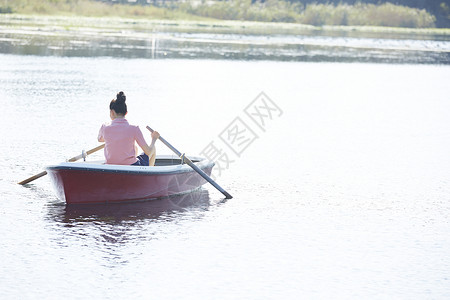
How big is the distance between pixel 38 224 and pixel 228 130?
9526 millimetres

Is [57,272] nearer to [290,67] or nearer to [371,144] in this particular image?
[371,144]

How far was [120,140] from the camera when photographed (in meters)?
12.2

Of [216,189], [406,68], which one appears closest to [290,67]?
[406,68]

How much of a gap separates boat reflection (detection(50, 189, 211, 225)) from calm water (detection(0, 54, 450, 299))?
26 millimetres

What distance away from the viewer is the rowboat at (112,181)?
11.8m

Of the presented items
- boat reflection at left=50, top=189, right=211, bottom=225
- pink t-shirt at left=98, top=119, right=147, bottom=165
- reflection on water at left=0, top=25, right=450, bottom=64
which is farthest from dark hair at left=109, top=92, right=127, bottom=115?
reflection on water at left=0, top=25, right=450, bottom=64

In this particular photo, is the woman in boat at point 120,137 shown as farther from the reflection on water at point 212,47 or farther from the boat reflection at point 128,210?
the reflection on water at point 212,47

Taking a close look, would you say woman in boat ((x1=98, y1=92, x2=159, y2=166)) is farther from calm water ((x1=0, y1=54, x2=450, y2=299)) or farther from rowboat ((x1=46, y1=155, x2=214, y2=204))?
calm water ((x1=0, y1=54, x2=450, y2=299))

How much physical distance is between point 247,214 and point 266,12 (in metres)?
83.8

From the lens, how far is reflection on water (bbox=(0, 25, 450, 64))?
145ft

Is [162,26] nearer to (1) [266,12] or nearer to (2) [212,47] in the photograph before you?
(1) [266,12]

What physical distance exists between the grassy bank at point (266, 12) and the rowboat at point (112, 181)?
6262cm

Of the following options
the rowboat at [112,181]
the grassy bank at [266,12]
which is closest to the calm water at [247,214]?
the rowboat at [112,181]

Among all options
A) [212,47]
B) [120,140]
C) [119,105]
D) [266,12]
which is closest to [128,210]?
[120,140]
